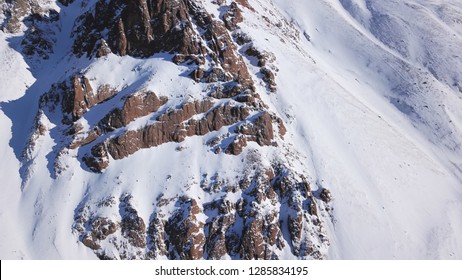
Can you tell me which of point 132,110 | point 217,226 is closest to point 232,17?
point 132,110

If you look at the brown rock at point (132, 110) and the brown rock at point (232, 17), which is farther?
the brown rock at point (232, 17)

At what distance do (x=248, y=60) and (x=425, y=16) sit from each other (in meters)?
64.2

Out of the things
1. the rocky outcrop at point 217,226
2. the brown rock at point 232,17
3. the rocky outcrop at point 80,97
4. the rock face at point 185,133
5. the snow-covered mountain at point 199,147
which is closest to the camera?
the rocky outcrop at point 217,226

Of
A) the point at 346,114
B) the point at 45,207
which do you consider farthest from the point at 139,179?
the point at 346,114

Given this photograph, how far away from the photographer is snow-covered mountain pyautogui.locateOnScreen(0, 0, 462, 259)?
Result: 7219 cm

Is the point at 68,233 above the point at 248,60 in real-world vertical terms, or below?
below

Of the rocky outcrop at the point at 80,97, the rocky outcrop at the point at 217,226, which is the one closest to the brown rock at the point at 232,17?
the rocky outcrop at the point at 80,97

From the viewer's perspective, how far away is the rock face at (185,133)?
7138cm

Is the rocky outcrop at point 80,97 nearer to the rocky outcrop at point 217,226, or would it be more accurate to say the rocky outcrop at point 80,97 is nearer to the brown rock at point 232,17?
the rocky outcrop at point 217,226

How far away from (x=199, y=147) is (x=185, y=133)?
122 inches

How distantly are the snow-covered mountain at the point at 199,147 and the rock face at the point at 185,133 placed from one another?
22cm

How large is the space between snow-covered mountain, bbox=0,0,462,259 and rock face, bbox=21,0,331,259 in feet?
0.73

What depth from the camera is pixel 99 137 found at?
79.3 m

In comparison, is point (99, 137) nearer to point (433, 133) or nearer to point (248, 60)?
point (248, 60)
